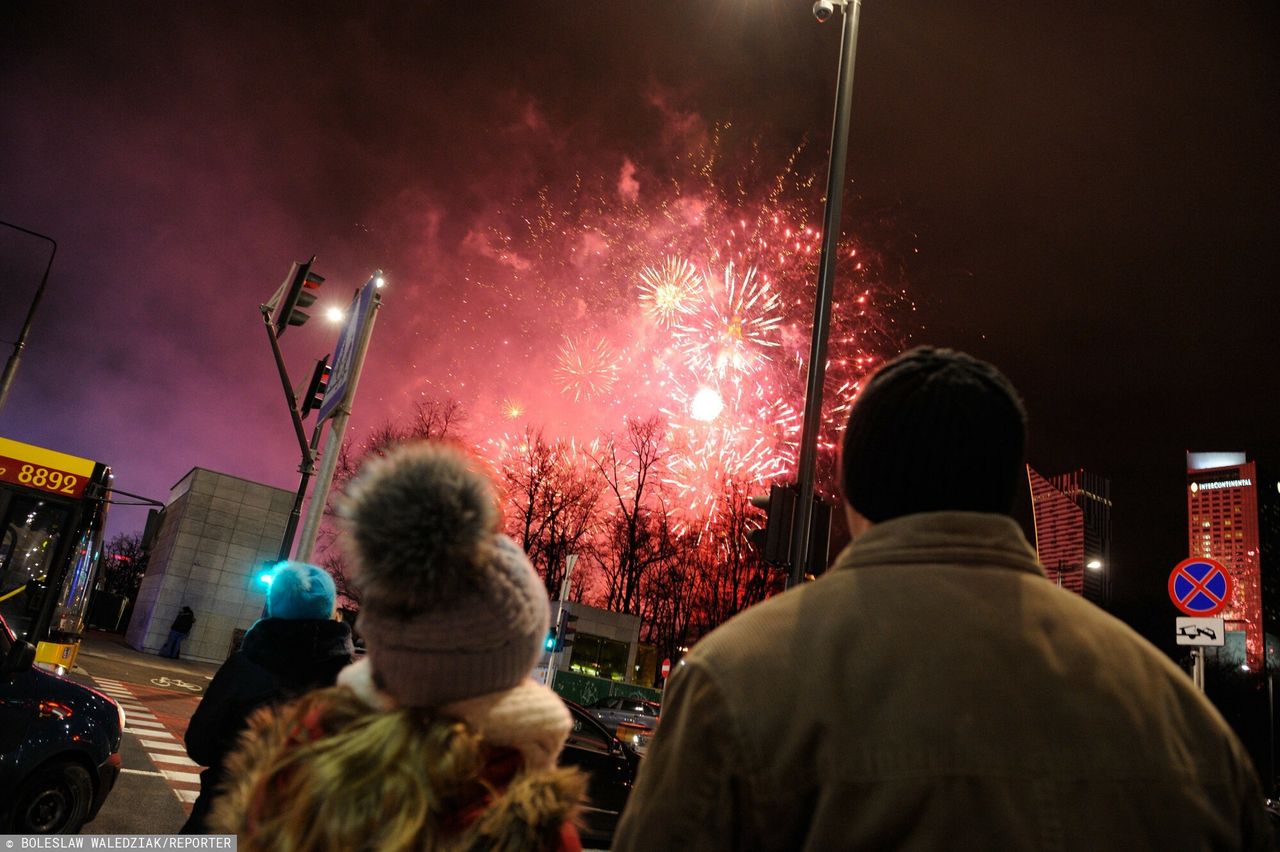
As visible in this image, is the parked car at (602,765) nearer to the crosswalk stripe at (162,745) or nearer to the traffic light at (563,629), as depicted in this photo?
the crosswalk stripe at (162,745)

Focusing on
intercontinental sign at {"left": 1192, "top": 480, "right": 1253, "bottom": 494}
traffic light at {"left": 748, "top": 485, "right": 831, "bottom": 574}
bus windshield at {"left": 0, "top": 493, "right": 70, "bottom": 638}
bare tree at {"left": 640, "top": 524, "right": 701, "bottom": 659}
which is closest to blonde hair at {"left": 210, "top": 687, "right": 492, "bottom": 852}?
traffic light at {"left": 748, "top": 485, "right": 831, "bottom": 574}

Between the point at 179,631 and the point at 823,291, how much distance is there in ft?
109

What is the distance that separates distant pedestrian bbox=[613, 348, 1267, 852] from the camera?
117 cm

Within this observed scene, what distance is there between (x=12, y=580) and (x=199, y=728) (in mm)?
7186

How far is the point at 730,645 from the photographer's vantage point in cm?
128

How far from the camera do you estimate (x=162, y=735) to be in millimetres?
11352

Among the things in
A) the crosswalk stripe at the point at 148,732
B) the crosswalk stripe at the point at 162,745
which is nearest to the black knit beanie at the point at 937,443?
the crosswalk stripe at the point at 162,745

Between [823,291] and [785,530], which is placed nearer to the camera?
[785,530]

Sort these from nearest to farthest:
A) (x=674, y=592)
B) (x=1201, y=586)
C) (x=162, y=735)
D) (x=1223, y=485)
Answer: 1. (x=1201, y=586)
2. (x=162, y=735)
3. (x=674, y=592)
4. (x=1223, y=485)

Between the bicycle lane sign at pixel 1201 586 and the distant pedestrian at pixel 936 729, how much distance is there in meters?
10.5

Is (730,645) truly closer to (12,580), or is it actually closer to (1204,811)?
(1204,811)

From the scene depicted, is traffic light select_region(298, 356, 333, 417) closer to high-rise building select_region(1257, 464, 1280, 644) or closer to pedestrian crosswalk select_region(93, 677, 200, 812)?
pedestrian crosswalk select_region(93, 677, 200, 812)

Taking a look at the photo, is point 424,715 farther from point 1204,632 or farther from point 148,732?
point 148,732

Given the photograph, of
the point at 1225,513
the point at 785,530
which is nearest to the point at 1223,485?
the point at 1225,513
